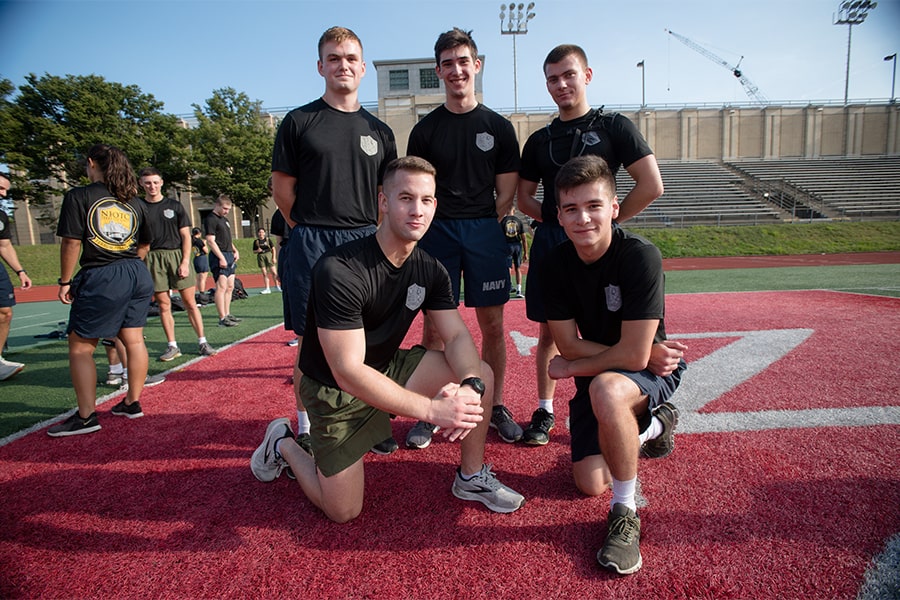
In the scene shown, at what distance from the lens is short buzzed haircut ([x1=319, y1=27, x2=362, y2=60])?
3169mm

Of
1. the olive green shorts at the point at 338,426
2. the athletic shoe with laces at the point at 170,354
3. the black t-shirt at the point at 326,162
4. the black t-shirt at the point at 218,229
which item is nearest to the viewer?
the olive green shorts at the point at 338,426

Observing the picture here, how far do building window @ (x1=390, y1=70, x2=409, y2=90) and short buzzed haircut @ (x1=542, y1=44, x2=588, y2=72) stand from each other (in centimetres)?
4480

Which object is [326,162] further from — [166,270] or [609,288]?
[166,270]

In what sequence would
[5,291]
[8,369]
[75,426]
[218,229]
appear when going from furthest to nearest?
[218,229]
[8,369]
[5,291]
[75,426]

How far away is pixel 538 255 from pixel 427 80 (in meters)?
45.4

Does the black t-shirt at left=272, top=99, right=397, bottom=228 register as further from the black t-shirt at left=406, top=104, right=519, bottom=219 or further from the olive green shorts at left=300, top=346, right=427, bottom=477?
the olive green shorts at left=300, top=346, right=427, bottom=477

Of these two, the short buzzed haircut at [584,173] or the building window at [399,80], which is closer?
the short buzzed haircut at [584,173]

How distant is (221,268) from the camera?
8.66m

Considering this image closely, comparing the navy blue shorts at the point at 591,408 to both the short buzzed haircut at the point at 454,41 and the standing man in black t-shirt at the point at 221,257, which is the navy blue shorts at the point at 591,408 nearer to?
the short buzzed haircut at the point at 454,41

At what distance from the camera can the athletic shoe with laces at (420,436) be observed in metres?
3.30

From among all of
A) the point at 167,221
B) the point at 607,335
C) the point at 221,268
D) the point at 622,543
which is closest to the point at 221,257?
the point at 221,268

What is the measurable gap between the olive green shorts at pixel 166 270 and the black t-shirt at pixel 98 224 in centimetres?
235

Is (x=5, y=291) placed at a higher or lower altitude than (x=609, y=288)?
lower

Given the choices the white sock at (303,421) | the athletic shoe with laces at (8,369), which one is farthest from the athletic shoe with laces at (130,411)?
the athletic shoe with laces at (8,369)
